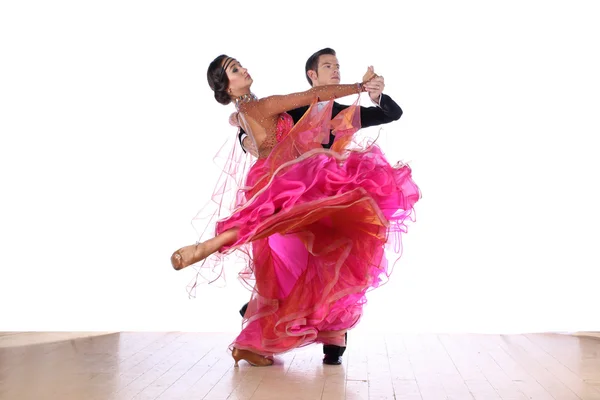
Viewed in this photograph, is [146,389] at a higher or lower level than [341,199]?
lower

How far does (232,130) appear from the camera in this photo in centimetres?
497

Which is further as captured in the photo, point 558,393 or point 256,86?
point 256,86

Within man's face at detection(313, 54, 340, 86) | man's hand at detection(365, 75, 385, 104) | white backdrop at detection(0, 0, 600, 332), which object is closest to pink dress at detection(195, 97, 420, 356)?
man's hand at detection(365, 75, 385, 104)

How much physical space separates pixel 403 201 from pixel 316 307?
0.55 meters

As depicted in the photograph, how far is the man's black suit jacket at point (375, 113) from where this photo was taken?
3463 mm

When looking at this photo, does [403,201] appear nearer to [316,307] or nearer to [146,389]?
[316,307]

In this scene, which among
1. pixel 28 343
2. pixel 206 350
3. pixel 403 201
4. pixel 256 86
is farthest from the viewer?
pixel 256 86

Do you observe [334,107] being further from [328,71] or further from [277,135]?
[277,135]

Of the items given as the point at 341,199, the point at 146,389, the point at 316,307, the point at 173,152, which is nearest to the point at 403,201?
the point at 341,199

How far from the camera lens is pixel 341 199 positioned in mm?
2986

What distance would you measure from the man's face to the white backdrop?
1.12 metres

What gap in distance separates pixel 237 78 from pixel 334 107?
0.47 metres

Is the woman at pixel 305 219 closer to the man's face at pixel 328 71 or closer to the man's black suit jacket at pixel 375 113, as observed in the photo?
the man's black suit jacket at pixel 375 113

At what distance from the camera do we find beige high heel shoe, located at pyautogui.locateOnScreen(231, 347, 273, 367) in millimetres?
3342
